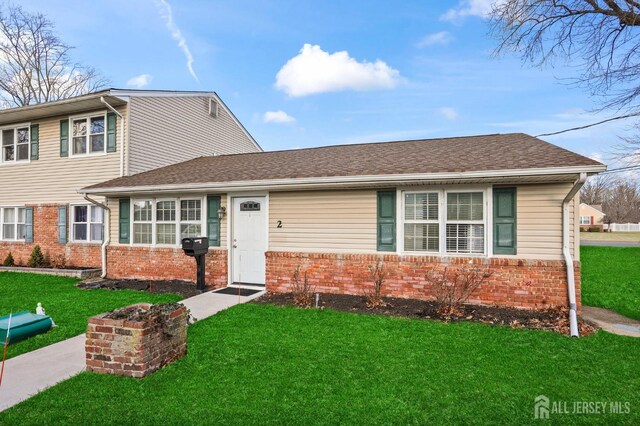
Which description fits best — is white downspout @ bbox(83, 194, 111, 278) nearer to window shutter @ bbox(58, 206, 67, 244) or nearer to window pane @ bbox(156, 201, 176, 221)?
window pane @ bbox(156, 201, 176, 221)

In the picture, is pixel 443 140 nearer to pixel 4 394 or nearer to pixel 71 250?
pixel 4 394

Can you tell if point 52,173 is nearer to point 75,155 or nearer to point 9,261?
point 75,155

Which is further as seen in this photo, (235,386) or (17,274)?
(17,274)

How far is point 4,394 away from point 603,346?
23.3 ft

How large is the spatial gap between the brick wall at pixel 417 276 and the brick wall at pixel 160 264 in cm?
156

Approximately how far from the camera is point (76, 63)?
80.7 feet

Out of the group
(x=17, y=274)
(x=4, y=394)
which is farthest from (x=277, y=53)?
(x=4, y=394)

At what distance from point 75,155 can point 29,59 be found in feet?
55.3

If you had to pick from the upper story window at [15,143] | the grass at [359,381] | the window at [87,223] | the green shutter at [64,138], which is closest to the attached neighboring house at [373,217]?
the window at [87,223]

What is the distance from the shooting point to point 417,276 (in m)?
7.30

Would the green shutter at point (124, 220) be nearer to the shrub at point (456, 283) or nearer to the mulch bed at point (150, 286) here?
the mulch bed at point (150, 286)

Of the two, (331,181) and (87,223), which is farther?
(87,223)

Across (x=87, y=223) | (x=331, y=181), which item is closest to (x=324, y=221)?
(x=331, y=181)

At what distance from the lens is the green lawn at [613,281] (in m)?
7.92
